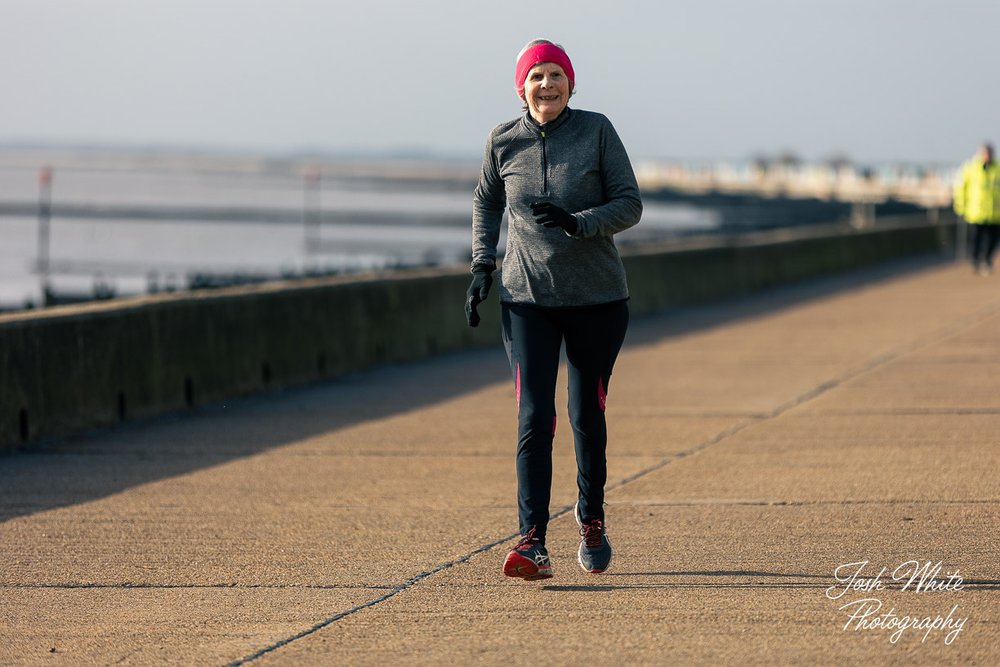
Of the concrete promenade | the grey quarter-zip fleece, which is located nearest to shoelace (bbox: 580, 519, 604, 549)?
the concrete promenade

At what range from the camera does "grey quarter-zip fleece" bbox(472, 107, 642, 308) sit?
20.5ft

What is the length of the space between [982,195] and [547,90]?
65.9 feet

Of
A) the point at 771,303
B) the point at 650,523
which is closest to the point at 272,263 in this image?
the point at 771,303

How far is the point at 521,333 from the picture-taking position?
6.33 m

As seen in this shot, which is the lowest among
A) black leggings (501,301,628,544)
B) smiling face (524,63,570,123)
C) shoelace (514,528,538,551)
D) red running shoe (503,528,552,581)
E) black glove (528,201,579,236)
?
red running shoe (503,528,552,581)

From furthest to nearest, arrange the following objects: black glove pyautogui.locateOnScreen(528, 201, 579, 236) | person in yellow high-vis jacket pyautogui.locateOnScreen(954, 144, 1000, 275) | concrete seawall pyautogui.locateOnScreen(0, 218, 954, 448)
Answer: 1. person in yellow high-vis jacket pyautogui.locateOnScreen(954, 144, 1000, 275)
2. concrete seawall pyautogui.locateOnScreen(0, 218, 954, 448)
3. black glove pyautogui.locateOnScreen(528, 201, 579, 236)

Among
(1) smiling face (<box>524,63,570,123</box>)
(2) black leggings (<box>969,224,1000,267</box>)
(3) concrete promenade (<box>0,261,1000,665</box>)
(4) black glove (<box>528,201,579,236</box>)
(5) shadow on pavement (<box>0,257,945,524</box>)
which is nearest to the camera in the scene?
(3) concrete promenade (<box>0,261,1000,665</box>)

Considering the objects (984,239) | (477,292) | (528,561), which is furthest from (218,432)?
(984,239)

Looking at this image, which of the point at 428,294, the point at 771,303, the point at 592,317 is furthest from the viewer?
the point at 771,303

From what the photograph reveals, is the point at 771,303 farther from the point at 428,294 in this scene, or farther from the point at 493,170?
the point at 493,170

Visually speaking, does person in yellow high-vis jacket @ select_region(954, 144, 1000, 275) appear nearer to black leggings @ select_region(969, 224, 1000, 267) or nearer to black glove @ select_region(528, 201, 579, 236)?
black leggings @ select_region(969, 224, 1000, 267)

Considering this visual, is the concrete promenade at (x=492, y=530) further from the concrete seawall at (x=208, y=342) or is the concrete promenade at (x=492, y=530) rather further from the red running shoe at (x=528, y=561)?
the concrete seawall at (x=208, y=342)

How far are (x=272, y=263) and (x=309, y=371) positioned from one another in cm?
4283

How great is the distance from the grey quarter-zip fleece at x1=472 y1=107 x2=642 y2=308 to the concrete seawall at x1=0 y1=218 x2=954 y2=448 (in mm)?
4506
